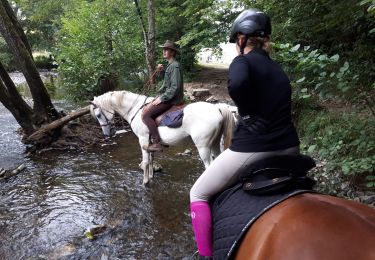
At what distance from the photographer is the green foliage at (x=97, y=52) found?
13875 millimetres

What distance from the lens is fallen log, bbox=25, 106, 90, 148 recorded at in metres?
9.28

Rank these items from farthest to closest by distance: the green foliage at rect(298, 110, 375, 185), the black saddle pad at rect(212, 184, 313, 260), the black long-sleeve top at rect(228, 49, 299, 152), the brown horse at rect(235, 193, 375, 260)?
the green foliage at rect(298, 110, 375, 185) → the black long-sleeve top at rect(228, 49, 299, 152) → the black saddle pad at rect(212, 184, 313, 260) → the brown horse at rect(235, 193, 375, 260)

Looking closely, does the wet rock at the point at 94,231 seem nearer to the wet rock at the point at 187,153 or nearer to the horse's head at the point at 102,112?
the horse's head at the point at 102,112

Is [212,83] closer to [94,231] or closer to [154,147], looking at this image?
[154,147]

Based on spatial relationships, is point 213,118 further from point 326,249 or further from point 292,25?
point 326,249

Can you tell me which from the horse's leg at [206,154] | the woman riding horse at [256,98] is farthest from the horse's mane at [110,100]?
the woman riding horse at [256,98]

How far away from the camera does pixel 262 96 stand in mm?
2270

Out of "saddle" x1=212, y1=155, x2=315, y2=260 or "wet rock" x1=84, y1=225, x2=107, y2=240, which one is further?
"wet rock" x1=84, y1=225, x2=107, y2=240

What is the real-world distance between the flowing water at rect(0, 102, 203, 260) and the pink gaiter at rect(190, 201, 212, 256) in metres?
1.54

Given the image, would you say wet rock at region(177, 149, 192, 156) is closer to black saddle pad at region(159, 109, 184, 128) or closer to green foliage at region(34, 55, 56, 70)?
black saddle pad at region(159, 109, 184, 128)

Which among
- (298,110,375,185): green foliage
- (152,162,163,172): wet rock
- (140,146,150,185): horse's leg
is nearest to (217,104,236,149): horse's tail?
(298,110,375,185): green foliage

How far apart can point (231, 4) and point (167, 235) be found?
702cm

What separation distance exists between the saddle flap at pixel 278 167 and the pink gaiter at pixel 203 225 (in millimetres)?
520

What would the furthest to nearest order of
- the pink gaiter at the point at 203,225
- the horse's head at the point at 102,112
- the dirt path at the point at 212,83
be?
the dirt path at the point at 212,83 → the horse's head at the point at 102,112 → the pink gaiter at the point at 203,225
